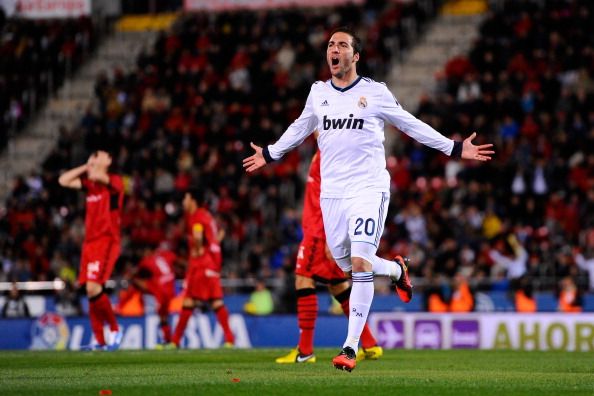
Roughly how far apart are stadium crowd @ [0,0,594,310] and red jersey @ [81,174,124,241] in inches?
378

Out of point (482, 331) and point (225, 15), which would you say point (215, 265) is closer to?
point (482, 331)

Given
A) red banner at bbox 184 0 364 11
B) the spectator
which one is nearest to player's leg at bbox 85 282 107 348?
the spectator

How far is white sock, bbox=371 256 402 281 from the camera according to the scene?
1187 centimetres

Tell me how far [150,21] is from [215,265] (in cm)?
2080

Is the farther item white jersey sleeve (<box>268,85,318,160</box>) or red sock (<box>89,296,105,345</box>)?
red sock (<box>89,296,105,345</box>)

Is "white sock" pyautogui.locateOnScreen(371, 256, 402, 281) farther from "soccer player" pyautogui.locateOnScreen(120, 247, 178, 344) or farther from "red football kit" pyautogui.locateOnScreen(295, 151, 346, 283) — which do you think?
"soccer player" pyautogui.locateOnScreen(120, 247, 178, 344)

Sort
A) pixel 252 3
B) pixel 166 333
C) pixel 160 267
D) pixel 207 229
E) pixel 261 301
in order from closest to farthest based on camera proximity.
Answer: pixel 207 229 → pixel 166 333 → pixel 160 267 → pixel 261 301 → pixel 252 3

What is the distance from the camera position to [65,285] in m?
27.0

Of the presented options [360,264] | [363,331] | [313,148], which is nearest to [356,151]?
[360,264]

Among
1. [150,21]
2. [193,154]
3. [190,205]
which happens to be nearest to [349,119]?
[190,205]

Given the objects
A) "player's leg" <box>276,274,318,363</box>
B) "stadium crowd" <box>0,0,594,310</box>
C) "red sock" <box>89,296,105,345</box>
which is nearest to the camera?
"player's leg" <box>276,274,318,363</box>

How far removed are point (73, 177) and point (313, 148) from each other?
14128 mm

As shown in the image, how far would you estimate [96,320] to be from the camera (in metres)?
17.4

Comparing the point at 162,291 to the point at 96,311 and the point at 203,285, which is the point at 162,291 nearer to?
the point at 203,285
